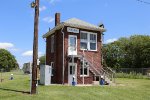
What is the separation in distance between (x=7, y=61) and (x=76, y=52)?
120 metres

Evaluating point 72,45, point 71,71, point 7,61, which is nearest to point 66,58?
point 71,71

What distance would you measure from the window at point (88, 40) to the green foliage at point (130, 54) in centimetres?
4221

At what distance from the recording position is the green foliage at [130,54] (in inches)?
3000

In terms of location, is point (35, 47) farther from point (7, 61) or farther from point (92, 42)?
point (7, 61)

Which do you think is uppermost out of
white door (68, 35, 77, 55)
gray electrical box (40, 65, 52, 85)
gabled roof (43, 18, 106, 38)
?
gabled roof (43, 18, 106, 38)

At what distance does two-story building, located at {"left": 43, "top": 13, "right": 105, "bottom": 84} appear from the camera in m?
32.2

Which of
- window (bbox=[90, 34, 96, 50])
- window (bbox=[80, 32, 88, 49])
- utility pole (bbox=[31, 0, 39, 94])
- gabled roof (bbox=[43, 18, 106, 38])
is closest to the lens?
utility pole (bbox=[31, 0, 39, 94])

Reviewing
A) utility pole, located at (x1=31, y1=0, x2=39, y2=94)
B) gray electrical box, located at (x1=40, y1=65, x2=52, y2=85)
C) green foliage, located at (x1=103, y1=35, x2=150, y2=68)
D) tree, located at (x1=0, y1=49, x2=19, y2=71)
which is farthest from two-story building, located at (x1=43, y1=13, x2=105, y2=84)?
tree, located at (x1=0, y1=49, x2=19, y2=71)

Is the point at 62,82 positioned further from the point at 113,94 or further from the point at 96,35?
the point at 113,94

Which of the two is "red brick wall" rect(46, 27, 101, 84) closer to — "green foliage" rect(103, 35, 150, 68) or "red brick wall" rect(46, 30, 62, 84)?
"red brick wall" rect(46, 30, 62, 84)

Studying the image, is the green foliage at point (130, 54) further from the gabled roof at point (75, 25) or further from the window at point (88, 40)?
the gabled roof at point (75, 25)

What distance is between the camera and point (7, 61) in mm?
147875

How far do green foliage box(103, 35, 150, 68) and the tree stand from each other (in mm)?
72960

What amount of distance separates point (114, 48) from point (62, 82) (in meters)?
55.0
